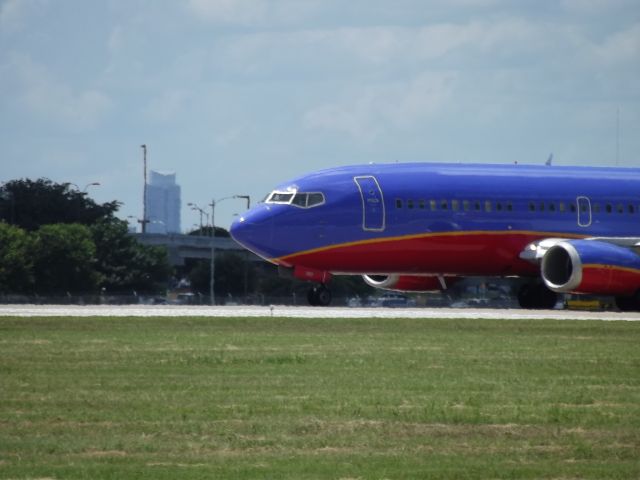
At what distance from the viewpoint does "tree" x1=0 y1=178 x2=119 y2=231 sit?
11475cm

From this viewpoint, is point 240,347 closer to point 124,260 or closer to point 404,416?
point 404,416

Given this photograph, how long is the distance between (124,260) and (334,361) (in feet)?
263

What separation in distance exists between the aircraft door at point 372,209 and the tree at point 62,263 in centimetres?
4862

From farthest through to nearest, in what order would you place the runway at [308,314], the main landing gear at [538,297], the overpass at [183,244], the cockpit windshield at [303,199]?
the overpass at [183,244] < the main landing gear at [538,297] < the cockpit windshield at [303,199] < the runway at [308,314]

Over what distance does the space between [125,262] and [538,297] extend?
5665 centimetres

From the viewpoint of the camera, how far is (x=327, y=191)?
4619 cm

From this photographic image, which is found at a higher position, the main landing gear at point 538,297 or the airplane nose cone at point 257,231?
the airplane nose cone at point 257,231

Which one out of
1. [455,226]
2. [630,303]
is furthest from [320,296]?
[630,303]

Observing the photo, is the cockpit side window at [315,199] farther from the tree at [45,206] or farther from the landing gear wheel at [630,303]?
the tree at [45,206]

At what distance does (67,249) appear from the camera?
94500 millimetres

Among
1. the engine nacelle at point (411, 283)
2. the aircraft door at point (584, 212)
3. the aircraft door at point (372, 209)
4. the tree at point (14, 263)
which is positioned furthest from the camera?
the tree at point (14, 263)

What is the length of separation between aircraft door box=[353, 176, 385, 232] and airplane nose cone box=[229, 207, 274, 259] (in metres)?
2.87

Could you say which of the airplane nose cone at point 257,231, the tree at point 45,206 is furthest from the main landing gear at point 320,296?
the tree at point 45,206

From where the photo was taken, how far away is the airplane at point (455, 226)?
45812 mm
